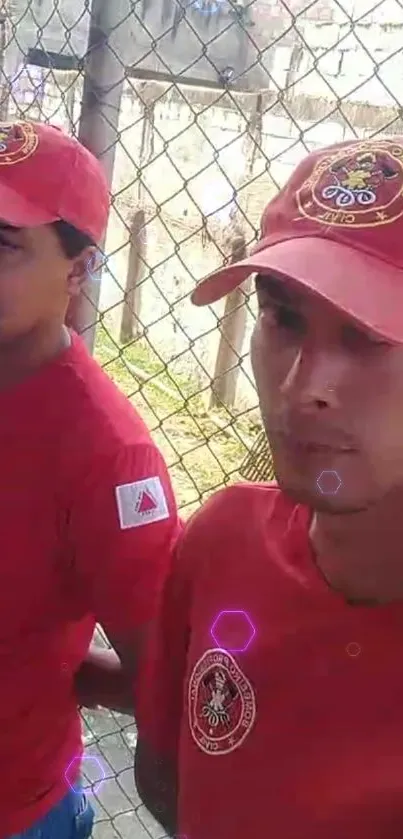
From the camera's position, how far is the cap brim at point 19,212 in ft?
4.42

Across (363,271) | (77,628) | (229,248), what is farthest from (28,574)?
(363,271)

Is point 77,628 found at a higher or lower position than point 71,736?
higher

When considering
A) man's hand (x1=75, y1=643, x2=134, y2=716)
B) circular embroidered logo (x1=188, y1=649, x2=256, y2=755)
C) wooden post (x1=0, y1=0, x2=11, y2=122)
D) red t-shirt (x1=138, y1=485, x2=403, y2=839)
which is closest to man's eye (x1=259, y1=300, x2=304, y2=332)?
red t-shirt (x1=138, y1=485, x2=403, y2=839)

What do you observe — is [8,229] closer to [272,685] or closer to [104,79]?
[104,79]

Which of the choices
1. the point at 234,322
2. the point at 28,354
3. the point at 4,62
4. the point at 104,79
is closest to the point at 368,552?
the point at 28,354

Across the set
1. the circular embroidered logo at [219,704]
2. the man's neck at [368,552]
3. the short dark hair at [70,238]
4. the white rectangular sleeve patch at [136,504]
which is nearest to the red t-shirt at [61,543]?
the white rectangular sleeve patch at [136,504]

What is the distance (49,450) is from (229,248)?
18.9 inches

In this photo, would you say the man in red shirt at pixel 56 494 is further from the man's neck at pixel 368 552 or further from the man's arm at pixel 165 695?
the man's neck at pixel 368 552

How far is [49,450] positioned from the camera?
52.9 inches

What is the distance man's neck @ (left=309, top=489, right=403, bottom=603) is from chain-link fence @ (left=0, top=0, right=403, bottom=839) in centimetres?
53

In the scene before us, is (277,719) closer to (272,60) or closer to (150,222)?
(272,60)

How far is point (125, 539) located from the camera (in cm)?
128

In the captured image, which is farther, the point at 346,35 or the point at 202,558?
the point at 346,35
